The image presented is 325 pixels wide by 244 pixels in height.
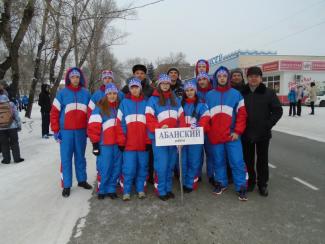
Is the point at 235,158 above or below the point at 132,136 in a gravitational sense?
below

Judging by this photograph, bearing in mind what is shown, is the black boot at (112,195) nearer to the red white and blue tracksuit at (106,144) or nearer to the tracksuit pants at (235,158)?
the red white and blue tracksuit at (106,144)

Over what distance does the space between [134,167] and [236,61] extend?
49.1 m

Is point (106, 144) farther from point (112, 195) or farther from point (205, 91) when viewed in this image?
point (205, 91)

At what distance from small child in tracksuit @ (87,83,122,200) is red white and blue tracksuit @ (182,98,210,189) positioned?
113cm

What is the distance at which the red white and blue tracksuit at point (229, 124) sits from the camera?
4.79m

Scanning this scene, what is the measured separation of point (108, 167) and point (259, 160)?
8.11 ft

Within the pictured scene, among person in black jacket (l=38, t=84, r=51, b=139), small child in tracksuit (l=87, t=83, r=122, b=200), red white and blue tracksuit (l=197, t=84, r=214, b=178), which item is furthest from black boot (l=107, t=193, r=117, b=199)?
person in black jacket (l=38, t=84, r=51, b=139)

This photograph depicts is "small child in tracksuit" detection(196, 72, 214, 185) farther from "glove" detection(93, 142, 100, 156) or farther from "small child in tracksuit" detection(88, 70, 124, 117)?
"glove" detection(93, 142, 100, 156)

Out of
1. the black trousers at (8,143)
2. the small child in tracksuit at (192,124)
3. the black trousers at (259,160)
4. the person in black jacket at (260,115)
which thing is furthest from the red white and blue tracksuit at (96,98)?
the black trousers at (8,143)

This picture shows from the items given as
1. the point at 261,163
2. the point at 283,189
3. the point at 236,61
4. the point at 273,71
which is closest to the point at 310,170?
the point at 283,189

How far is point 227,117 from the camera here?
15.8 feet

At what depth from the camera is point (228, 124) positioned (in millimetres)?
4805

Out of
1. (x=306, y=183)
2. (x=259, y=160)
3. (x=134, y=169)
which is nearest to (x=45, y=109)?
(x=134, y=169)

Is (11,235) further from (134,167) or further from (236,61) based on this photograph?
(236,61)
